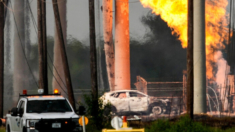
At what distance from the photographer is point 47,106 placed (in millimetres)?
17047

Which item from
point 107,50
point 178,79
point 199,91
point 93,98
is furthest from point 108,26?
point 178,79

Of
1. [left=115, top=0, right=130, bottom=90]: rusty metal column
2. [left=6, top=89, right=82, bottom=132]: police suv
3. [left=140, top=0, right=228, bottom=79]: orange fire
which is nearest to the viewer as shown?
[left=6, top=89, right=82, bottom=132]: police suv

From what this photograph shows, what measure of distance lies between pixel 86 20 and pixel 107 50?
27.4 metres

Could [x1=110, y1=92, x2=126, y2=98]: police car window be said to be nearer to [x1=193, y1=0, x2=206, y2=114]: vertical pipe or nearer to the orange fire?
[x1=193, y1=0, x2=206, y2=114]: vertical pipe

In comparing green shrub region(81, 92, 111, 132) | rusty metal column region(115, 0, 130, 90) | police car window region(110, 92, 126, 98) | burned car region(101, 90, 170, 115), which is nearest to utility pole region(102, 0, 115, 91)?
rusty metal column region(115, 0, 130, 90)

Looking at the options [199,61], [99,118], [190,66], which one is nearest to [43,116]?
[99,118]

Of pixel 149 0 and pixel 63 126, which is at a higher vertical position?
pixel 149 0

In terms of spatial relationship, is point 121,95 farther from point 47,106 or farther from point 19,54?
point 19,54

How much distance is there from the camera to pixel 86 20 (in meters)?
64.5

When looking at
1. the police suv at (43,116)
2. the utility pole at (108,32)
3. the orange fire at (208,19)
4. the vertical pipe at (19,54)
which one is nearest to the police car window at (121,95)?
the orange fire at (208,19)

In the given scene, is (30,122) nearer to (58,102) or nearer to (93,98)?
(58,102)

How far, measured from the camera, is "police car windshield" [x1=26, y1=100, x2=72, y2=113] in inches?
662

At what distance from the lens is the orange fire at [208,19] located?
3612 cm

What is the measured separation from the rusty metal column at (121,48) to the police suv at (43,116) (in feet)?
56.4
